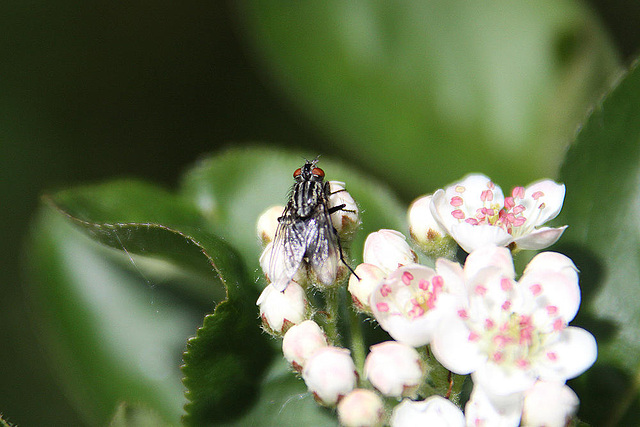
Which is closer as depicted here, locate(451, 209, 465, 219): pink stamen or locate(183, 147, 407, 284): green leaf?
locate(451, 209, 465, 219): pink stamen

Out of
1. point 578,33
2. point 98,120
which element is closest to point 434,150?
point 578,33

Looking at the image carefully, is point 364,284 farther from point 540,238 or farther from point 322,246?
point 540,238

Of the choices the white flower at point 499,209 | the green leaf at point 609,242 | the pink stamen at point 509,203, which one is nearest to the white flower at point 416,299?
the white flower at point 499,209

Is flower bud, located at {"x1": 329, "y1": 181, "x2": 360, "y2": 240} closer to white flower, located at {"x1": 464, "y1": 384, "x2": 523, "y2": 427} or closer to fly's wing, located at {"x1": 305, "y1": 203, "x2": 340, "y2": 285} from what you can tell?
fly's wing, located at {"x1": 305, "y1": 203, "x2": 340, "y2": 285}

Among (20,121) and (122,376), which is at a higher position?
(20,121)

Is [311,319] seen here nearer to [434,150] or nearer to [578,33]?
[434,150]

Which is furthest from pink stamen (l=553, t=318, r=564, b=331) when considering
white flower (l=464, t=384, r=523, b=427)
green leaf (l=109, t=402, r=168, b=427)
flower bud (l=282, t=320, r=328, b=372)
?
green leaf (l=109, t=402, r=168, b=427)

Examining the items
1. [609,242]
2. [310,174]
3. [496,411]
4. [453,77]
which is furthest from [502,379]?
[453,77]
